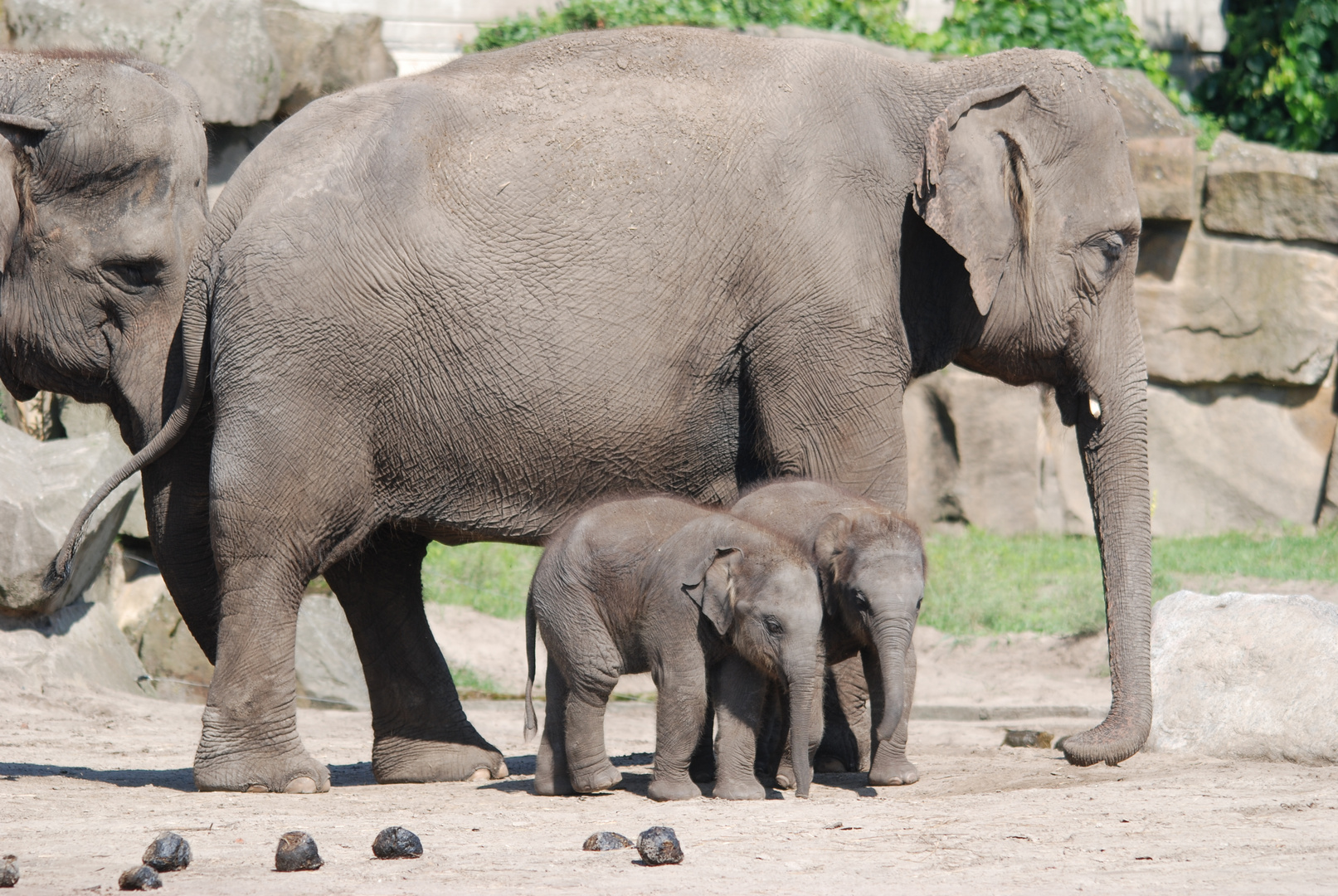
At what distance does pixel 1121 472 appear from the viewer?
6.09 meters

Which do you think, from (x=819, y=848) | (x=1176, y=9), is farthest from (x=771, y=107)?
(x=1176, y=9)

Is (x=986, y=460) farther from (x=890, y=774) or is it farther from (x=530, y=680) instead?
(x=530, y=680)

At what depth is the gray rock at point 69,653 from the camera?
8.57 m

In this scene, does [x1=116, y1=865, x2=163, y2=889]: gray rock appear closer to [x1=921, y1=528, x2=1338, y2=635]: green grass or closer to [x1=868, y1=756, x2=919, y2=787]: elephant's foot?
[x1=868, y1=756, x2=919, y2=787]: elephant's foot

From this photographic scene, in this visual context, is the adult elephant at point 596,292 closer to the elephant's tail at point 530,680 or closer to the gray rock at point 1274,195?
the elephant's tail at point 530,680

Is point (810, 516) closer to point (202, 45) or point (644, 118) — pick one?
point (644, 118)

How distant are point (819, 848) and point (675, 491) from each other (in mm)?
1792

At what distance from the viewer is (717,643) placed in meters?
5.28

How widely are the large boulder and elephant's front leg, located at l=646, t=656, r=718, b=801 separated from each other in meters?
4.61

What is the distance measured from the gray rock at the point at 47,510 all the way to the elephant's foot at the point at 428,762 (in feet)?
9.53

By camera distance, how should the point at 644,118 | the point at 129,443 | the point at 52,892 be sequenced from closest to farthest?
the point at 52,892
the point at 644,118
the point at 129,443

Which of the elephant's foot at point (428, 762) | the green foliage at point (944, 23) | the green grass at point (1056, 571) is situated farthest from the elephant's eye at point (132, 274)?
the green foliage at point (944, 23)

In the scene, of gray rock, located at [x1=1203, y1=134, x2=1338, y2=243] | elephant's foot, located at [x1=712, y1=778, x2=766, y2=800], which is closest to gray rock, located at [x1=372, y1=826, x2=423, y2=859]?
elephant's foot, located at [x1=712, y1=778, x2=766, y2=800]

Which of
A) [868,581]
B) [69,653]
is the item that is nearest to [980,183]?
[868,581]
